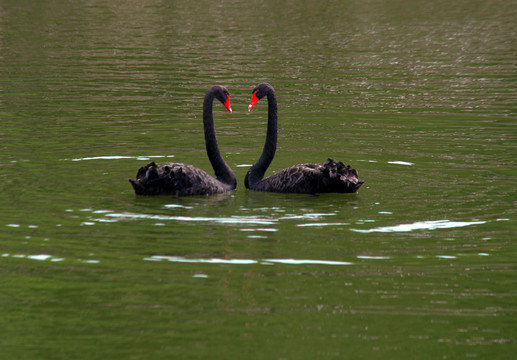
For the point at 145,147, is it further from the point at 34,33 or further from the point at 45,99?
the point at 34,33

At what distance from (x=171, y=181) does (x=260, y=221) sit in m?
1.43

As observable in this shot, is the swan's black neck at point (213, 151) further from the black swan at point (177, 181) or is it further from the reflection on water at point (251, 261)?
the reflection on water at point (251, 261)

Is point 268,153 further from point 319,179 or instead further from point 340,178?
point 340,178

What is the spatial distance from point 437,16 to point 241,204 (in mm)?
25357

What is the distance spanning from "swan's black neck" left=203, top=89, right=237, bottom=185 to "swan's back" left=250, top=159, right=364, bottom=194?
57 centimetres

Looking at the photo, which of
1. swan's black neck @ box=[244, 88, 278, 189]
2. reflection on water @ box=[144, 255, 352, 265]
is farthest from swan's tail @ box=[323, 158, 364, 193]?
reflection on water @ box=[144, 255, 352, 265]

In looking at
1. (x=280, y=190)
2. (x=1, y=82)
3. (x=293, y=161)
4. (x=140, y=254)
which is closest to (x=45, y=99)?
(x=1, y=82)

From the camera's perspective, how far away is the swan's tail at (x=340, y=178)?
10.1 m

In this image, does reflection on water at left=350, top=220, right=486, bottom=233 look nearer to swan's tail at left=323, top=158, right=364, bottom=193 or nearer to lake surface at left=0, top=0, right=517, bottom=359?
lake surface at left=0, top=0, right=517, bottom=359

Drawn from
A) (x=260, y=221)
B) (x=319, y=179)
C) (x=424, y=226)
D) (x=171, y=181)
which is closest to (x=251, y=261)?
(x=260, y=221)

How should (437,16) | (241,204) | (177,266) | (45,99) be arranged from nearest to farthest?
(177,266), (241,204), (45,99), (437,16)

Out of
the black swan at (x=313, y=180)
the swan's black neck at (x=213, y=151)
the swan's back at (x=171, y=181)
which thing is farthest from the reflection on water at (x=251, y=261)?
the swan's black neck at (x=213, y=151)

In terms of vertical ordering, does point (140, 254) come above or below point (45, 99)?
below

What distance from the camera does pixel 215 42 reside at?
27.0 metres
